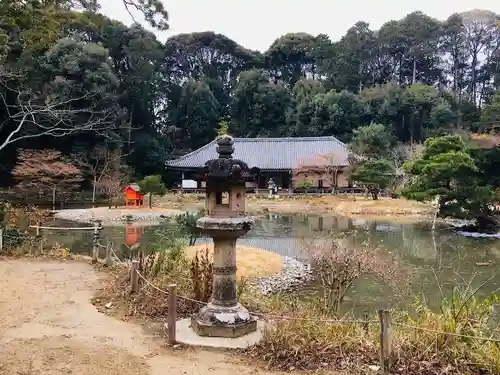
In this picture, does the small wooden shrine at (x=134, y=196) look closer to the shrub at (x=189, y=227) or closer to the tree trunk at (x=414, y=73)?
the shrub at (x=189, y=227)

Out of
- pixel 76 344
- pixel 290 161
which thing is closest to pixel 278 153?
pixel 290 161

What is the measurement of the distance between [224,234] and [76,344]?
1930 millimetres

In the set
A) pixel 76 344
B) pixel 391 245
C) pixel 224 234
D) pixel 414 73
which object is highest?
pixel 414 73

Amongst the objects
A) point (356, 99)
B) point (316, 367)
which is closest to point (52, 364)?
point (316, 367)

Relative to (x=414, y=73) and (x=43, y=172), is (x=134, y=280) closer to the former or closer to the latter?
(x=43, y=172)

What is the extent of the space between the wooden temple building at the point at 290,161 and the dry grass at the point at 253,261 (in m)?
20.7

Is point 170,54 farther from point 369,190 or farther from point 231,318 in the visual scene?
point 231,318

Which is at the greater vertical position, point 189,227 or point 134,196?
point 134,196

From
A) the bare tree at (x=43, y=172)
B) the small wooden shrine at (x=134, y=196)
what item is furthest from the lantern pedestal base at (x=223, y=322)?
the bare tree at (x=43, y=172)

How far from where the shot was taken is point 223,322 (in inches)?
213

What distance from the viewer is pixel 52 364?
455cm

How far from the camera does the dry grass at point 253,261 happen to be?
11.4m

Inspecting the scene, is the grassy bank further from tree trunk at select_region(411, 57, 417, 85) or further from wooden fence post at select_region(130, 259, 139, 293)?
tree trunk at select_region(411, 57, 417, 85)

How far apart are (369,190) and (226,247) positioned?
A: 26.7m
